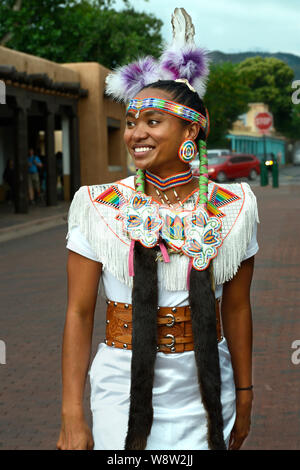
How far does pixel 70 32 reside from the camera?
39.9 meters

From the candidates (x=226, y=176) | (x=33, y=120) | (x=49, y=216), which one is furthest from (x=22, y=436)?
(x=226, y=176)

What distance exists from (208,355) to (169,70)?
0.95m

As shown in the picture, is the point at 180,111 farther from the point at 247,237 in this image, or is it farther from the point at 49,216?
the point at 49,216

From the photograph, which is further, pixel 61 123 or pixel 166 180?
pixel 61 123

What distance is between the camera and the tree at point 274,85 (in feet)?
308

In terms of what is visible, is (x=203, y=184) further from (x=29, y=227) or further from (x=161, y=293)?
(x=29, y=227)

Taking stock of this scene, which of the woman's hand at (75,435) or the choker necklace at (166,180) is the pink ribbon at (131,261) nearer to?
the choker necklace at (166,180)

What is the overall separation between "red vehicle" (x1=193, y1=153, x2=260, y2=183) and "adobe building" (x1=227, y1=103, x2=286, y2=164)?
20223 mm

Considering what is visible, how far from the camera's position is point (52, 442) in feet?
15.3

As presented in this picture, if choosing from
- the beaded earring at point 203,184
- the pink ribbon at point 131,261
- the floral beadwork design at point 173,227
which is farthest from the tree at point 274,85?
the pink ribbon at point 131,261

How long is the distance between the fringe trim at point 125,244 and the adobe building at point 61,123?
62.3 ft

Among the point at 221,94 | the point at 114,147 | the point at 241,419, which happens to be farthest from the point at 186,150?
the point at 221,94
